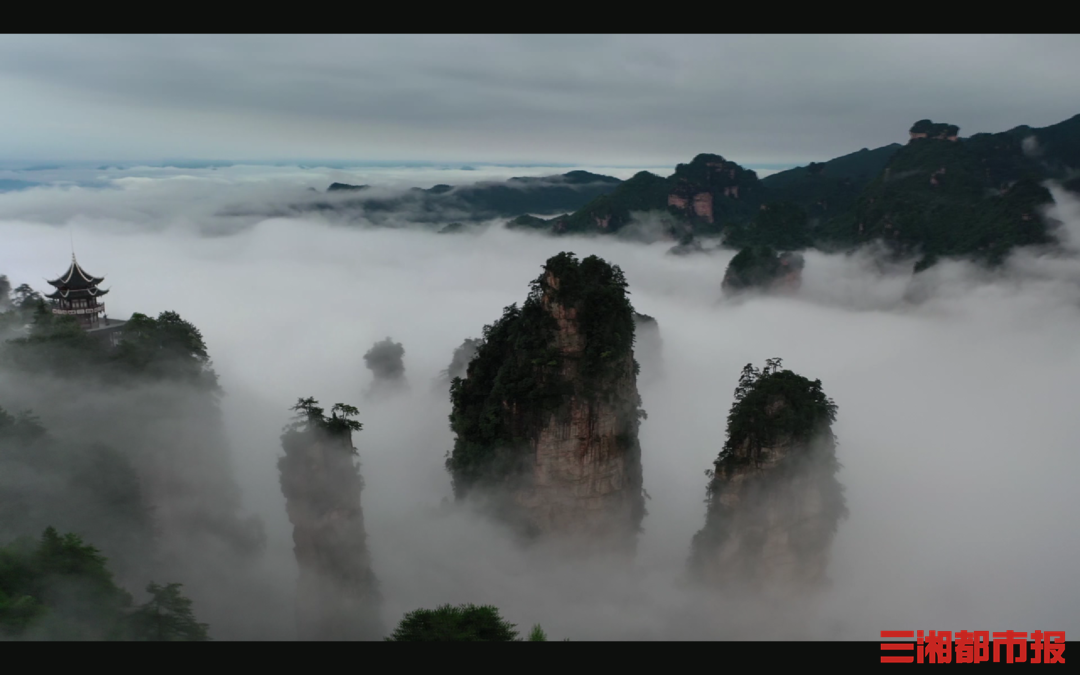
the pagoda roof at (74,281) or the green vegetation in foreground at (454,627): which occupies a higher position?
the pagoda roof at (74,281)

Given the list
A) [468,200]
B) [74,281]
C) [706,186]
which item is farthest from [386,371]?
[468,200]

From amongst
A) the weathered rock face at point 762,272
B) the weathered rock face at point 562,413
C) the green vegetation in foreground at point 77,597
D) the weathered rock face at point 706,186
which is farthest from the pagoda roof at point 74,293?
the weathered rock face at point 706,186

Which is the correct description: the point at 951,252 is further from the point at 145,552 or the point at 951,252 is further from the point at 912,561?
the point at 145,552

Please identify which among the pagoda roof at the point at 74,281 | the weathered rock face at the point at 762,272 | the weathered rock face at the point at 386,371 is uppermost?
the weathered rock face at the point at 762,272

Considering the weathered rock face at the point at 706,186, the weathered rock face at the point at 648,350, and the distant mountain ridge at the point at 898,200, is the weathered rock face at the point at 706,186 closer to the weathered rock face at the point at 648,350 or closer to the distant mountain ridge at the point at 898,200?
the distant mountain ridge at the point at 898,200

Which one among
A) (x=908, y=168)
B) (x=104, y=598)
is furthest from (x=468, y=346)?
(x=908, y=168)

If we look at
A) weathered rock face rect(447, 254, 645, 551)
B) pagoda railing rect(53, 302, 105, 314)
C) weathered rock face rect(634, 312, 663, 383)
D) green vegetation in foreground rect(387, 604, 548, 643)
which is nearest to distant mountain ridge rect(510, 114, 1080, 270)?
weathered rock face rect(634, 312, 663, 383)
